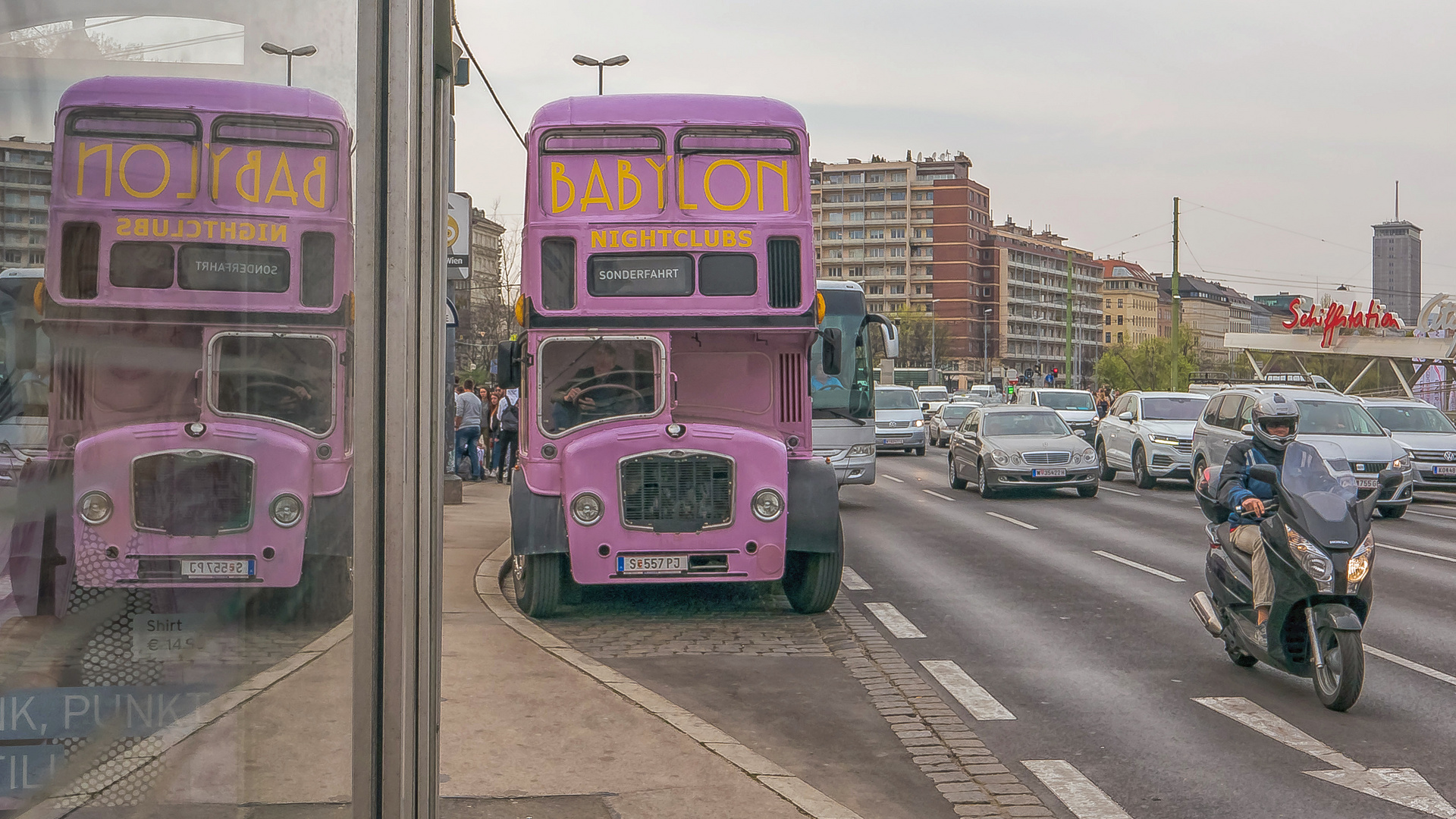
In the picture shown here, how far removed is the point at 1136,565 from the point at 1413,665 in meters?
5.14

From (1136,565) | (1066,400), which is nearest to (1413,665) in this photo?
(1136,565)

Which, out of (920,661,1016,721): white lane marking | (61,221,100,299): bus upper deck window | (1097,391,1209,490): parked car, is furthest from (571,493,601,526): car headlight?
(1097,391,1209,490): parked car

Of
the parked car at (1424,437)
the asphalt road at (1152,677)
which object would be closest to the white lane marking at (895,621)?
the asphalt road at (1152,677)

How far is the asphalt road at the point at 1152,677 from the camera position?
576 centimetres

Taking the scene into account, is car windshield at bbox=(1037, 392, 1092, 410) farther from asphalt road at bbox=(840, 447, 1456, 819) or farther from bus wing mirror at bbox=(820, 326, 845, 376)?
bus wing mirror at bbox=(820, 326, 845, 376)

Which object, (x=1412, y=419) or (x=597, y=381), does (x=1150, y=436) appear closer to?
(x=1412, y=419)

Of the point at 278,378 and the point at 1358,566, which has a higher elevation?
the point at 278,378

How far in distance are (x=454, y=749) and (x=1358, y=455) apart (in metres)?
17.3

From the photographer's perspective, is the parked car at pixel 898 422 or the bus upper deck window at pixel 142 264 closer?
the bus upper deck window at pixel 142 264

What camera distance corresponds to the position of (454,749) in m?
5.85

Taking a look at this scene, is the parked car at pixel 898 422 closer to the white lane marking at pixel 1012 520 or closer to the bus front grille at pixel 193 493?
the white lane marking at pixel 1012 520

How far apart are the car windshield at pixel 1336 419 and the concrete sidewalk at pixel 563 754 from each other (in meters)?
16.0

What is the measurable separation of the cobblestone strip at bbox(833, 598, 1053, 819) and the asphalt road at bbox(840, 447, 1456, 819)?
144 millimetres

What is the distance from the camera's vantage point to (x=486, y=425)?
90.2 ft
